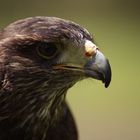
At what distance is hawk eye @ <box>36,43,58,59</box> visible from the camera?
387cm

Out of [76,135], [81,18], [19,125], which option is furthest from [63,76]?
[81,18]

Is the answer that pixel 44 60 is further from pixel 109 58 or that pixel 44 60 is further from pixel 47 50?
pixel 109 58

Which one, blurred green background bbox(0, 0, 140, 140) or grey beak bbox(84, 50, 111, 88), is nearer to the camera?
grey beak bbox(84, 50, 111, 88)

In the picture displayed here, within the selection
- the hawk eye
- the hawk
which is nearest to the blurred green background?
the hawk

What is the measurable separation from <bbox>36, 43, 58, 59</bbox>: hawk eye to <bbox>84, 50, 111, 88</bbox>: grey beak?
7.1 inches

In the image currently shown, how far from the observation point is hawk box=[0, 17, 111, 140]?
3869 mm

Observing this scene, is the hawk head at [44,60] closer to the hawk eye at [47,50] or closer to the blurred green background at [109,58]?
the hawk eye at [47,50]

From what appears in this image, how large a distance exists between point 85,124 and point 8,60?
187 inches

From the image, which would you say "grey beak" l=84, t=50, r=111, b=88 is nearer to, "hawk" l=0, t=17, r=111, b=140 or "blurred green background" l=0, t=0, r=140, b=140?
"hawk" l=0, t=17, r=111, b=140

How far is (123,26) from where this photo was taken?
36.7 ft

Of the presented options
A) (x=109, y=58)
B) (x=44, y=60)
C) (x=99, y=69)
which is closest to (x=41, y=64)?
(x=44, y=60)

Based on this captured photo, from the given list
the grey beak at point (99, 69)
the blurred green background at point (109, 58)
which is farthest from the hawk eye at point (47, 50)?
the blurred green background at point (109, 58)

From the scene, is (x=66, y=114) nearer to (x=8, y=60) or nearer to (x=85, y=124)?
(x=8, y=60)

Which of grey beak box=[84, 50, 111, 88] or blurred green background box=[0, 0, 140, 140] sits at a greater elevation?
blurred green background box=[0, 0, 140, 140]
